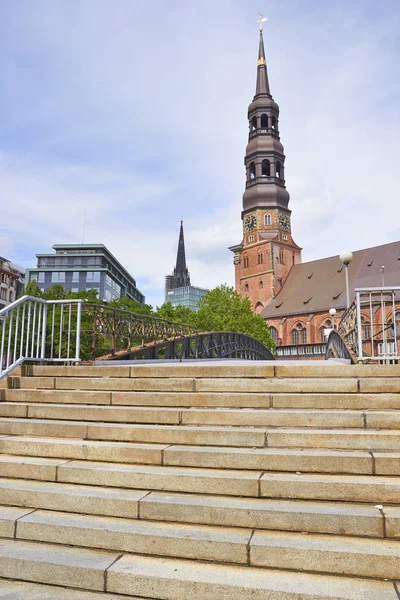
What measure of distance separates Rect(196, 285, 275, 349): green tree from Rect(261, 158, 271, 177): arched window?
85.1 ft

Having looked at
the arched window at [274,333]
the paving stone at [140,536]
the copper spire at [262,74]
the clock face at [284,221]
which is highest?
the copper spire at [262,74]

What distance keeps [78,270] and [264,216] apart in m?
34.8

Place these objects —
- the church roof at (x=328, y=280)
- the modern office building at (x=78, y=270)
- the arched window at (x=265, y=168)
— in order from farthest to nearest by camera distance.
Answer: the modern office building at (x=78, y=270)
the arched window at (x=265, y=168)
the church roof at (x=328, y=280)

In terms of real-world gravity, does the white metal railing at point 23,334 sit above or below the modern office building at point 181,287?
below

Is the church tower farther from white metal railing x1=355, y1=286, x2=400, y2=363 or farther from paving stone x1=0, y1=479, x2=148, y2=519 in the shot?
paving stone x1=0, y1=479, x2=148, y2=519

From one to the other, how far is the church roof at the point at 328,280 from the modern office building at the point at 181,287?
10328cm

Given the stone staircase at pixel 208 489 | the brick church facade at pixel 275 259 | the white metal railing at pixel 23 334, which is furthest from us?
the brick church facade at pixel 275 259

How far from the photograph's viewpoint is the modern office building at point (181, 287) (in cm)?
17425

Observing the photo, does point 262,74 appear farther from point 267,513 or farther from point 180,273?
point 180,273

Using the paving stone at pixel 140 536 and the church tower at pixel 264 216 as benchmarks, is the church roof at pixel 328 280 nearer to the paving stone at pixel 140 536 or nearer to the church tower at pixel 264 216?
the church tower at pixel 264 216

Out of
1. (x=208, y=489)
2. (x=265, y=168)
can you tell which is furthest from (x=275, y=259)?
(x=208, y=489)

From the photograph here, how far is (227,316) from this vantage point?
51.5 meters

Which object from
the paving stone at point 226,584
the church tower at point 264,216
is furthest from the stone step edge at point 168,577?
the church tower at point 264,216

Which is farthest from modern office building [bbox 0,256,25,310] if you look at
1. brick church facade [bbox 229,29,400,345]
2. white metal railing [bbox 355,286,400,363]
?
white metal railing [bbox 355,286,400,363]
